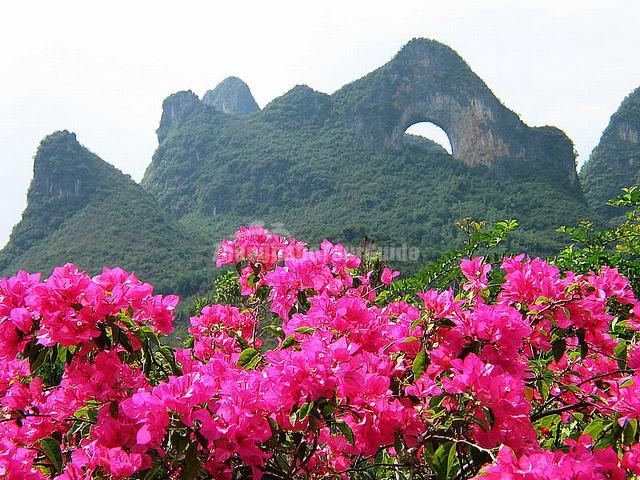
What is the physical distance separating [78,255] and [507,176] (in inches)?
1522

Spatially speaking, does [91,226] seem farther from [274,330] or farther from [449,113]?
[274,330]

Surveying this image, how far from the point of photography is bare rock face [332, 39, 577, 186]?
45062 millimetres

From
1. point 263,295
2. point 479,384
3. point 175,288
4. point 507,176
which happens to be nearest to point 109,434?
point 479,384

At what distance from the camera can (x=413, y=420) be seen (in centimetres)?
110

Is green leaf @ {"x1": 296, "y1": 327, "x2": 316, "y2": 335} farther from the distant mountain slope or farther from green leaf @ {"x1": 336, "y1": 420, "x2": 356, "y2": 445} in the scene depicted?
the distant mountain slope

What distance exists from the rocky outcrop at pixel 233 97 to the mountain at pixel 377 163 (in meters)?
12.2

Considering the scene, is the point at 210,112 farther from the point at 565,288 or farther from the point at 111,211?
the point at 565,288

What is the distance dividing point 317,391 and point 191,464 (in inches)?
11.1

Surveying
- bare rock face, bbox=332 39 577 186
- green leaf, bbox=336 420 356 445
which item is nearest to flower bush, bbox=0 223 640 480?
green leaf, bbox=336 420 356 445

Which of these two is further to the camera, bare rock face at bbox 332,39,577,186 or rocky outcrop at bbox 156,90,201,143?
rocky outcrop at bbox 156,90,201,143

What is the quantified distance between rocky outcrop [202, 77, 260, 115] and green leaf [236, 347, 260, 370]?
71.6 meters

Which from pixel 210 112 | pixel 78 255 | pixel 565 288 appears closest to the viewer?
pixel 565 288

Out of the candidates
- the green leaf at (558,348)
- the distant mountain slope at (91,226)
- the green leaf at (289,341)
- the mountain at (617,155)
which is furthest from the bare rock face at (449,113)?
the green leaf at (289,341)

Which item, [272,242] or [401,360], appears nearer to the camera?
[401,360]
